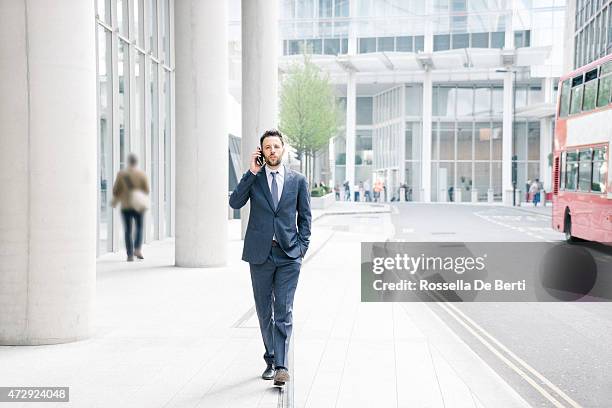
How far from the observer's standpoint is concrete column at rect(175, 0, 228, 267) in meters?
15.3

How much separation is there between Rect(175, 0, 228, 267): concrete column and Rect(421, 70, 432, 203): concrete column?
4431 cm

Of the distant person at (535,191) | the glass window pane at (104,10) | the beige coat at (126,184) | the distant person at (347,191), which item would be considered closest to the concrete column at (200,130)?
the glass window pane at (104,10)

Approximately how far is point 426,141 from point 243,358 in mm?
52901

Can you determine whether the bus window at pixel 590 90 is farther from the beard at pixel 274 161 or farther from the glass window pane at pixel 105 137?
the beard at pixel 274 161

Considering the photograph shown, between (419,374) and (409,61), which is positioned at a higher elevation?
(409,61)

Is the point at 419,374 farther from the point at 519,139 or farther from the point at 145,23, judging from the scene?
the point at 519,139

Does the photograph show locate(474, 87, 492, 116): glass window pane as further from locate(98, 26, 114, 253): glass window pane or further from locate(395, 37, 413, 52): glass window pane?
locate(98, 26, 114, 253): glass window pane

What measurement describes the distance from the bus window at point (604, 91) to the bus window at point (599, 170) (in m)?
0.99

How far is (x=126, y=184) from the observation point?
616 centimetres

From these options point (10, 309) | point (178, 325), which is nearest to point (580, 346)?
point (178, 325)

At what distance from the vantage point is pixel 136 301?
37.1ft

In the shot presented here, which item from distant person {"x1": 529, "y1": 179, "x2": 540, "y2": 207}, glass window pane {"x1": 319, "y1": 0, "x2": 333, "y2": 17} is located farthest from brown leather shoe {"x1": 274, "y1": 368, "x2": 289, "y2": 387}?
glass window pane {"x1": 319, "y1": 0, "x2": 333, "y2": 17}

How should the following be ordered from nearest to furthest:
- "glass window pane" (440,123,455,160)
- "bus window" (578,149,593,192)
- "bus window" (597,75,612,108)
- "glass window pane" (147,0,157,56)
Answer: "bus window" (597,75,612,108) → "bus window" (578,149,593,192) → "glass window pane" (147,0,157,56) → "glass window pane" (440,123,455,160)

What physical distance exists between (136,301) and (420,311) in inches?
147
